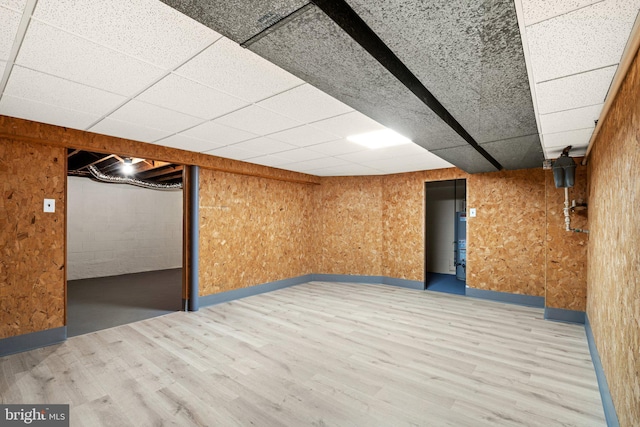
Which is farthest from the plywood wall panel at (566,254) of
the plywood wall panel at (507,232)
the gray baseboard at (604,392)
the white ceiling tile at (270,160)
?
the white ceiling tile at (270,160)

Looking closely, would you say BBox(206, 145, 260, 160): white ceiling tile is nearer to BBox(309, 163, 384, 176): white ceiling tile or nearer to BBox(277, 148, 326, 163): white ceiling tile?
BBox(277, 148, 326, 163): white ceiling tile

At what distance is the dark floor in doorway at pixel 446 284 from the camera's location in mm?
5762

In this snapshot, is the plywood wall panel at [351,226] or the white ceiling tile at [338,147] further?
the plywood wall panel at [351,226]

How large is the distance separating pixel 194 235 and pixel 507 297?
16.9ft

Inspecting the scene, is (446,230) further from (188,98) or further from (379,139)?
(188,98)

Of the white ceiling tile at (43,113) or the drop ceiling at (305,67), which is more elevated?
the white ceiling tile at (43,113)

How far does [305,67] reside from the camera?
167 centimetres

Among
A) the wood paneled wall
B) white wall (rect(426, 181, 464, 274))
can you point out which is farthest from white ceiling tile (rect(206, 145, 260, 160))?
white wall (rect(426, 181, 464, 274))

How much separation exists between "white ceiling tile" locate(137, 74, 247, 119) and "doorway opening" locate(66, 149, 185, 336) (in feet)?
11.0

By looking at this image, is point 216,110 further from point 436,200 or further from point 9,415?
point 436,200

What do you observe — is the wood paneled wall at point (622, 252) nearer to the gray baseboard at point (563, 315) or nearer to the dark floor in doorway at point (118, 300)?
the gray baseboard at point (563, 315)

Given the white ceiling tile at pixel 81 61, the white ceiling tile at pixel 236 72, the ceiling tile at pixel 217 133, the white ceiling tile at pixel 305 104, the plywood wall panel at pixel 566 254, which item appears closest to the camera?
the white ceiling tile at pixel 81 61

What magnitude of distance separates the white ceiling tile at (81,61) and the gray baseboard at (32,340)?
2735 millimetres

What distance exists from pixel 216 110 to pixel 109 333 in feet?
9.67
